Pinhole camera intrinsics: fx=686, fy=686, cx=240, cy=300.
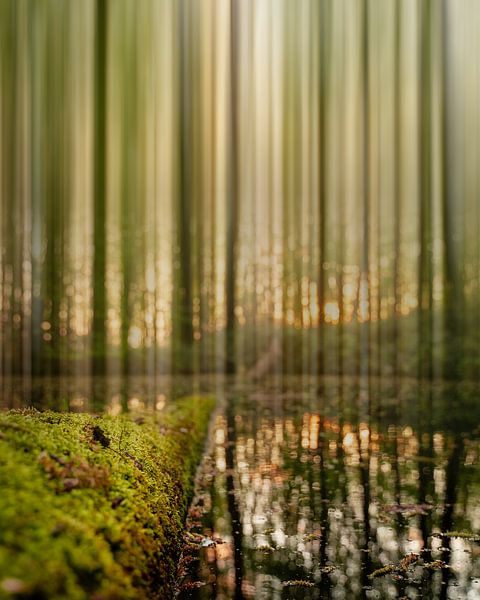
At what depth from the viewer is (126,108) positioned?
76.2ft

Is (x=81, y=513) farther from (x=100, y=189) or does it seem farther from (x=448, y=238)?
(x=100, y=189)

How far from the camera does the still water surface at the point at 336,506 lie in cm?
324

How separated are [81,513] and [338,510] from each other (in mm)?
2372

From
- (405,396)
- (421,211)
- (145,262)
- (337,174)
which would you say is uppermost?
(337,174)

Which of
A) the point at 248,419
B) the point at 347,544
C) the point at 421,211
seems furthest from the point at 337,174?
the point at 347,544

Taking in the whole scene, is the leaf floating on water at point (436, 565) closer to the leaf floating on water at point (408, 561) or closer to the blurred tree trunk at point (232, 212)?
the leaf floating on water at point (408, 561)

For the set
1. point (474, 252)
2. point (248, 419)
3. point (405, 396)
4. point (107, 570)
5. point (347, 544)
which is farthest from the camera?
point (474, 252)

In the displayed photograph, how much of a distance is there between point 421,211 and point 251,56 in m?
7.32

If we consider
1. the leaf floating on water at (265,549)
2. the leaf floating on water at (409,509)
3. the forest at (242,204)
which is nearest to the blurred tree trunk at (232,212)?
the forest at (242,204)

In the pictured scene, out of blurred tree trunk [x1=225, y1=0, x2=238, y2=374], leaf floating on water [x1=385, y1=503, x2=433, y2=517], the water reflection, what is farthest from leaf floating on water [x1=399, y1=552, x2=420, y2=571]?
blurred tree trunk [x1=225, y1=0, x2=238, y2=374]

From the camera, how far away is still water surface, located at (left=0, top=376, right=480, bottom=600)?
3.24 metres

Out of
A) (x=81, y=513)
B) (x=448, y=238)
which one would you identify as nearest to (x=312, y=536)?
(x=81, y=513)

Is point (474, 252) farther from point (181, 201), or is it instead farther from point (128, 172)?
point (128, 172)

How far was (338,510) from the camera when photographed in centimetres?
449
